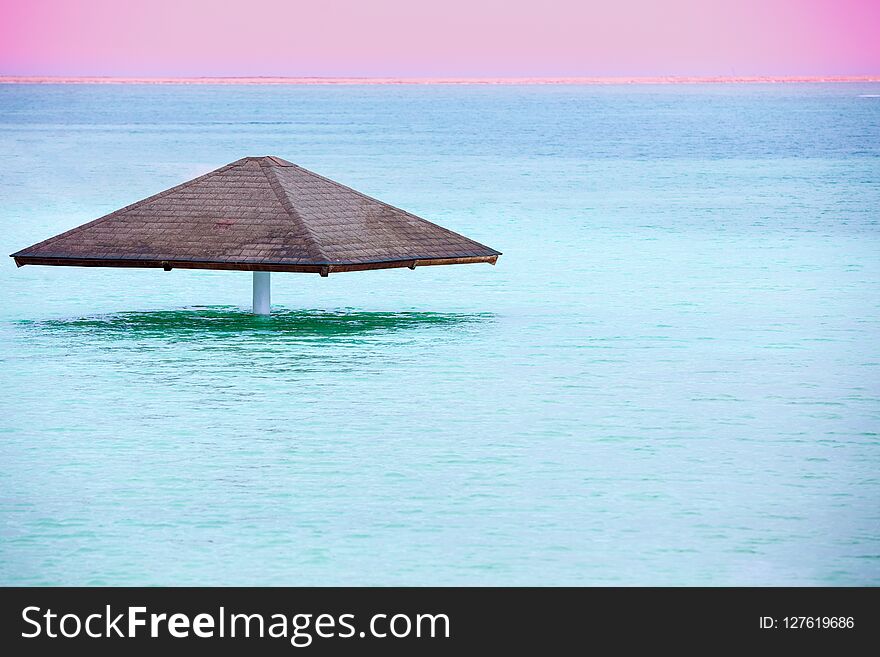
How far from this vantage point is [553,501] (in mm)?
13086

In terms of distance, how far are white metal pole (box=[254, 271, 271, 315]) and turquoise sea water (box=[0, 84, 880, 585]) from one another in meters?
0.14

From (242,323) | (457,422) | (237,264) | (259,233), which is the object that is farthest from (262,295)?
(457,422)

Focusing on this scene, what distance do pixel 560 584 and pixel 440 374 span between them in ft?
25.7

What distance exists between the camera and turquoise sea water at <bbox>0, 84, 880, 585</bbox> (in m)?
11.6

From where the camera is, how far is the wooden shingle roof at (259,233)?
18484 millimetres

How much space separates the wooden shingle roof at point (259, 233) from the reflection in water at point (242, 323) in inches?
73.9

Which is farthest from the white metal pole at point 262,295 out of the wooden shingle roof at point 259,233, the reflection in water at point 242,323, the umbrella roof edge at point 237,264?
the umbrella roof edge at point 237,264

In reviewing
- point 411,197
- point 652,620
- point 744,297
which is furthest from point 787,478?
point 411,197

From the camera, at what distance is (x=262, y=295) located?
2197 cm

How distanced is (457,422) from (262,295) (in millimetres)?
6316

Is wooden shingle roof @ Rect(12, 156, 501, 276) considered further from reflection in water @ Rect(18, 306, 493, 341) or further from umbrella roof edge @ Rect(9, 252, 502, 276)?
reflection in water @ Rect(18, 306, 493, 341)

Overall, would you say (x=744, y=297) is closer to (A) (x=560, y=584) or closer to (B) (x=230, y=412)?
(B) (x=230, y=412)

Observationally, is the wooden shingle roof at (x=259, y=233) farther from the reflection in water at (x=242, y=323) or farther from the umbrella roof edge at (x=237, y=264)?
the reflection in water at (x=242, y=323)

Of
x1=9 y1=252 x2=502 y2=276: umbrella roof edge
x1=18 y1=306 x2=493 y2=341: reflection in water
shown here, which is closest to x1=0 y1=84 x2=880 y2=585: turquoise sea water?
x1=18 y1=306 x2=493 y2=341: reflection in water
